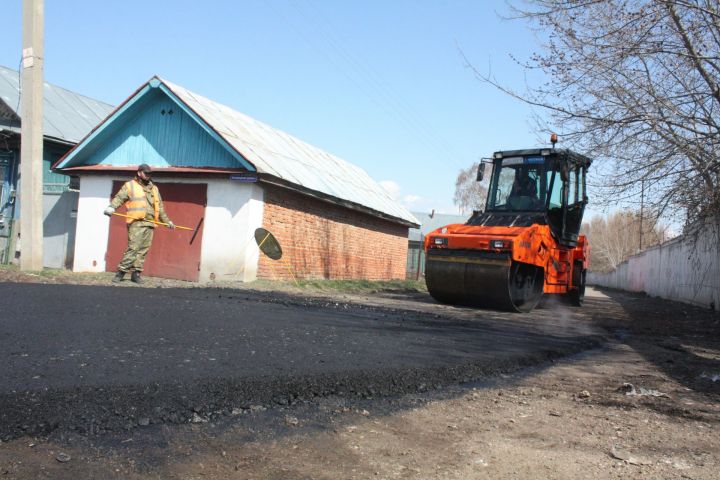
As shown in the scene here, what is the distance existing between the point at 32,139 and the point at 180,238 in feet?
11.7

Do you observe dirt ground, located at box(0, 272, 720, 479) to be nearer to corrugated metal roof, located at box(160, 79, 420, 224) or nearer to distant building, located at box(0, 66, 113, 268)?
corrugated metal roof, located at box(160, 79, 420, 224)

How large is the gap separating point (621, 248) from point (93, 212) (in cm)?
6223

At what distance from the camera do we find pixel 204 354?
4449mm

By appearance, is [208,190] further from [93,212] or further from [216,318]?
[216,318]

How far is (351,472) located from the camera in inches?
102

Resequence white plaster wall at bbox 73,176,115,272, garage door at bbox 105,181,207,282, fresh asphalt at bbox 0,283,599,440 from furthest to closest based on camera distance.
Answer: white plaster wall at bbox 73,176,115,272, garage door at bbox 105,181,207,282, fresh asphalt at bbox 0,283,599,440

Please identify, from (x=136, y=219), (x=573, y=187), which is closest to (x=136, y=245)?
(x=136, y=219)

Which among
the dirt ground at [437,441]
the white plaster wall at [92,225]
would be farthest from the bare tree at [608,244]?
the dirt ground at [437,441]

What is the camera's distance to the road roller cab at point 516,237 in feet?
33.0

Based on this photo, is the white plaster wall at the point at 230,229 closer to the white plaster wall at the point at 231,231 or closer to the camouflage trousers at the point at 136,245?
the white plaster wall at the point at 231,231

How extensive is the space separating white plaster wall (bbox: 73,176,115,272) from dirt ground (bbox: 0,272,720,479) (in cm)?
1242

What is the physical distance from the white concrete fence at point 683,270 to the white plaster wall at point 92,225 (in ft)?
42.2

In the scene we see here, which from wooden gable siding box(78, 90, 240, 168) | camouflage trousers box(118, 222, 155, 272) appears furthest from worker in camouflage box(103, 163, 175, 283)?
wooden gable siding box(78, 90, 240, 168)

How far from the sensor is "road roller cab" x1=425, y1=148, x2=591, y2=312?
1005 centimetres
